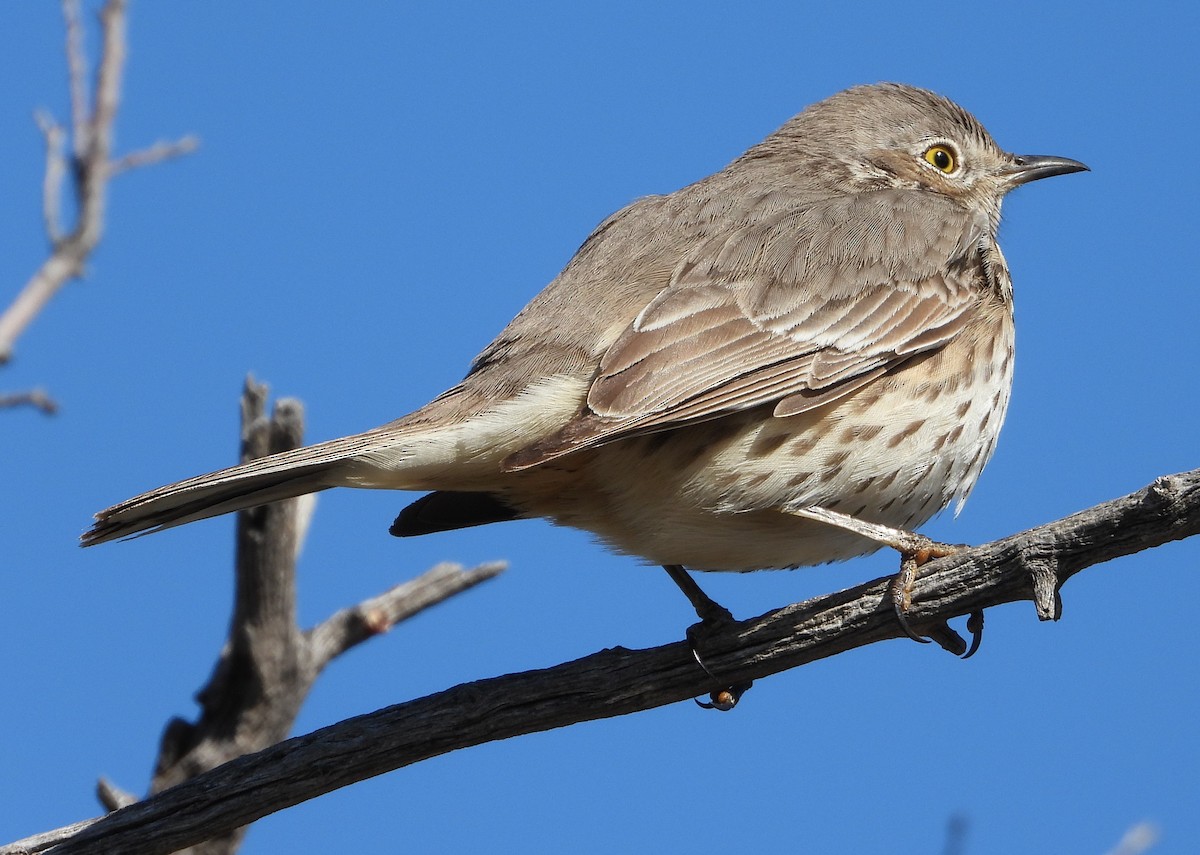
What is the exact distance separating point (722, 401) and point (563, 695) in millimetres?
1229

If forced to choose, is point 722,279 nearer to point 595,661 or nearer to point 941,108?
point 595,661

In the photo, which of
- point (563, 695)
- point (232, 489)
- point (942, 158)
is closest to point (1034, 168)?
point (942, 158)

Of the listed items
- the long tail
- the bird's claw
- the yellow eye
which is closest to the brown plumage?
the long tail

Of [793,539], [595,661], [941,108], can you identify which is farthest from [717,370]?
[941,108]

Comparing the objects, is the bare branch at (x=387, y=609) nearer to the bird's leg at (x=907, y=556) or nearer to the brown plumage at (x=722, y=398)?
the brown plumage at (x=722, y=398)

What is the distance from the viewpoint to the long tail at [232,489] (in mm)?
4883

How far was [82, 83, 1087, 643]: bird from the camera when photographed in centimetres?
518

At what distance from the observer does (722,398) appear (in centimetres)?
523

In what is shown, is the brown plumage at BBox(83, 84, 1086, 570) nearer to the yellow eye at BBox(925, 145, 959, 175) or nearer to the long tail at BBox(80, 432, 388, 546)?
the long tail at BBox(80, 432, 388, 546)

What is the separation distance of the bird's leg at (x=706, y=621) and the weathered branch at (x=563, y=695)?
53mm

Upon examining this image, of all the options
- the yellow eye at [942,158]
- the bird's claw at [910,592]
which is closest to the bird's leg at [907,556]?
the bird's claw at [910,592]

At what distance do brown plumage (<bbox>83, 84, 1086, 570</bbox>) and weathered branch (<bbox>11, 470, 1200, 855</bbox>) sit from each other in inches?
20.7

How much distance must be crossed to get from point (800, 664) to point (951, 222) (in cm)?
248

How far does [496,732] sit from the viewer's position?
16.9 feet
